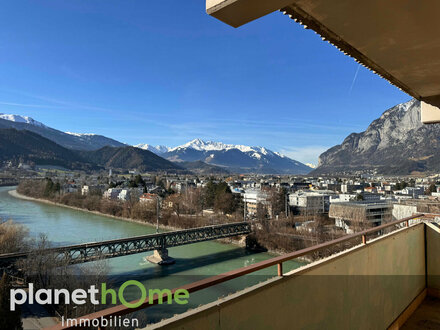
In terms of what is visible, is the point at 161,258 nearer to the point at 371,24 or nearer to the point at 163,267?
the point at 163,267

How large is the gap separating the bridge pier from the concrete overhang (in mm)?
13542

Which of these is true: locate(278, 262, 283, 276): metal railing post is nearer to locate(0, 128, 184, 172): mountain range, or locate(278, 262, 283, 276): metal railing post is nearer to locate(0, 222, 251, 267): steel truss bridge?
locate(0, 222, 251, 267): steel truss bridge

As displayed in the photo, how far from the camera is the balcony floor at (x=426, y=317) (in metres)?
2.40

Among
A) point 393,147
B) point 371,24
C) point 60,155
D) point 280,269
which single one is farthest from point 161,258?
point 393,147

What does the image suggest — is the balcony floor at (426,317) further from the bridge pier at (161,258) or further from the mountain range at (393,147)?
the mountain range at (393,147)

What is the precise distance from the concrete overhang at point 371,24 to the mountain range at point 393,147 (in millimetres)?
77827

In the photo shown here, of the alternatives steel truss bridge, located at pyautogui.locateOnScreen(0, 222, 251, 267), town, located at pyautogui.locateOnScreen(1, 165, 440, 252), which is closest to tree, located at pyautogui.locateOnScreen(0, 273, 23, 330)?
steel truss bridge, located at pyautogui.locateOnScreen(0, 222, 251, 267)

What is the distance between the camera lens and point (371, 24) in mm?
1327

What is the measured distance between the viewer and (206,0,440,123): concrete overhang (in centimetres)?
110

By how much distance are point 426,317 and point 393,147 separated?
329 ft

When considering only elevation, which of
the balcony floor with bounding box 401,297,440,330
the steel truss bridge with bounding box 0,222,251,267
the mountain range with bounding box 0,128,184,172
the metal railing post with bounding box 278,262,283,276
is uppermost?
the mountain range with bounding box 0,128,184,172

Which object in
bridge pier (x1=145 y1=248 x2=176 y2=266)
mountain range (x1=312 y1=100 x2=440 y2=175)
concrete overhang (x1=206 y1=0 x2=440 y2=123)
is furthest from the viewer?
mountain range (x1=312 y1=100 x2=440 y2=175)

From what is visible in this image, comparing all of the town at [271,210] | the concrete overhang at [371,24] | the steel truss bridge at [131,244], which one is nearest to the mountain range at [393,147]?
the town at [271,210]

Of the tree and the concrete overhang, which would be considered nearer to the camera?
the concrete overhang
